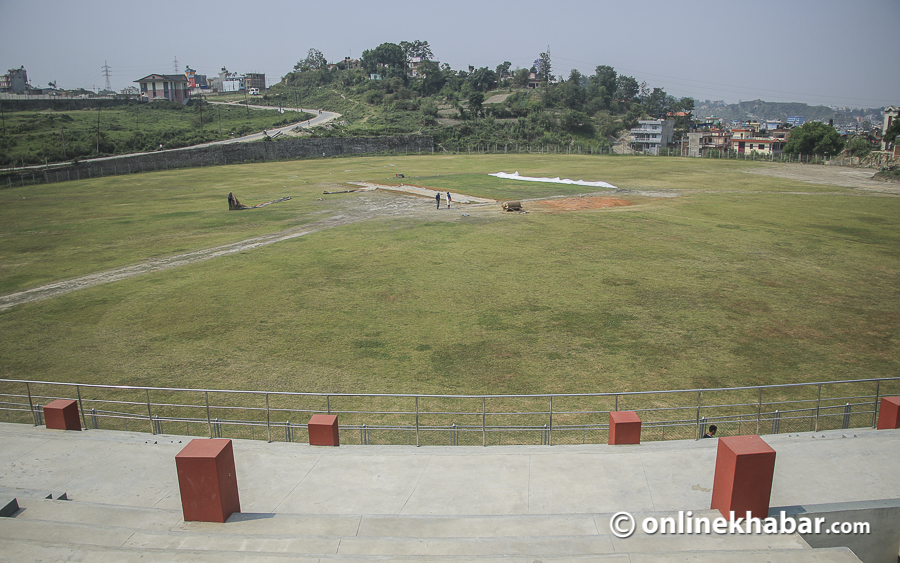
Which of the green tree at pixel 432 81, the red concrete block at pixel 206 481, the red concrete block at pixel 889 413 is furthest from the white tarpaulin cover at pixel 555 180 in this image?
the green tree at pixel 432 81

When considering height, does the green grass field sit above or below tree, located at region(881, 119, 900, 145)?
below

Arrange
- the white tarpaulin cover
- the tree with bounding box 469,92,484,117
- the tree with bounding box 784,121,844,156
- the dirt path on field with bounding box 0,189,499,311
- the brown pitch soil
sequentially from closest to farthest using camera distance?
the dirt path on field with bounding box 0,189,499,311 → the brown pitch soil → the white tarpaulin cover → the tree with bounding box 784,121,844,156 → the tree with bounding box 469,92,484,117

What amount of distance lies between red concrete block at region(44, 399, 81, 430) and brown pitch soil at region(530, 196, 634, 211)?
115ft

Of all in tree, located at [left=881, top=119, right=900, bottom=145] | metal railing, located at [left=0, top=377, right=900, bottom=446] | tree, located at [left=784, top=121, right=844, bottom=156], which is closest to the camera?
metal railing, located at [left=0, top=377, right=900, bottom=446]

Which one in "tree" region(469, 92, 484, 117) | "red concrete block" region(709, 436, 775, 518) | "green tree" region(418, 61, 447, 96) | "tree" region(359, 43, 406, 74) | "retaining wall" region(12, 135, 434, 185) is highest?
"tree" region(359, 43, 406, 74)

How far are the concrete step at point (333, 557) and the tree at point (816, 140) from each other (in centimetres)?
9598

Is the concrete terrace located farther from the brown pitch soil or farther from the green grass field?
the brown pitch soil

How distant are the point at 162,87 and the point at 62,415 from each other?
6127 inches

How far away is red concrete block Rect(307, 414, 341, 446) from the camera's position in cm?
1153

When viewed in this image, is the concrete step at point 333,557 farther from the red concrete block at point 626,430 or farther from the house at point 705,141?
the house at point 705,141

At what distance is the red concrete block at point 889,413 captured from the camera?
11.8 m

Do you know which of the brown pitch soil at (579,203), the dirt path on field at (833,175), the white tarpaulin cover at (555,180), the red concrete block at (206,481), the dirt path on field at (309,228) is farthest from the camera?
the white tarpaulin cover at (555,180)

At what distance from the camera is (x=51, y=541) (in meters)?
7.76

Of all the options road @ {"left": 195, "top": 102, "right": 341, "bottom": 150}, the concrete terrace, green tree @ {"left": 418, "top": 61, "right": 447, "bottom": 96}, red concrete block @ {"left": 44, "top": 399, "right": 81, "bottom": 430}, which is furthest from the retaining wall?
the concrete terrace
